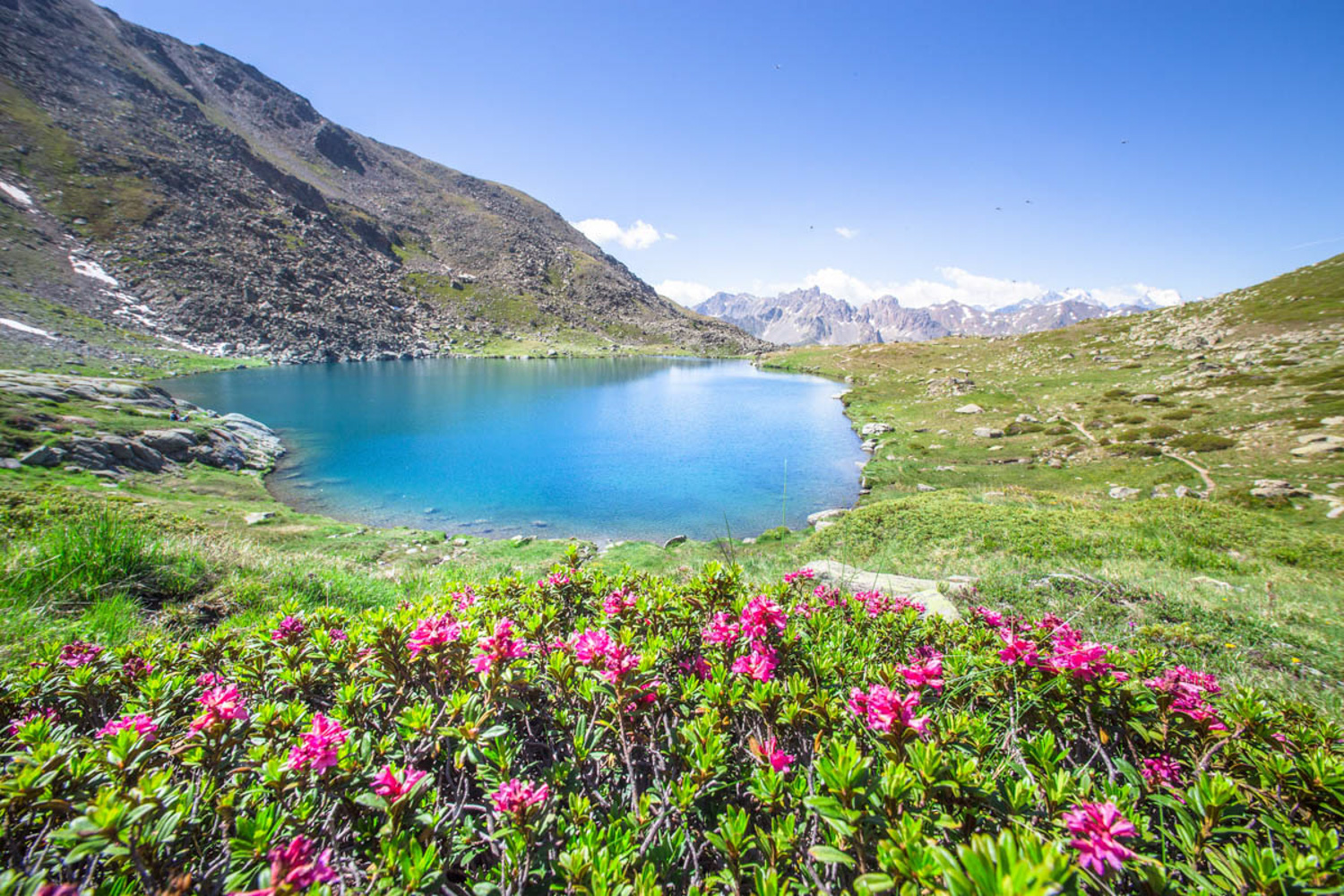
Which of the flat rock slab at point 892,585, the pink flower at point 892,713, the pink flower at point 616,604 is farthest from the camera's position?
the flat rock slab at point 892,585

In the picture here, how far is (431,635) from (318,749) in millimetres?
766

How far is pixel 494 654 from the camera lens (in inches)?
104

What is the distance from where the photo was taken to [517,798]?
194cm

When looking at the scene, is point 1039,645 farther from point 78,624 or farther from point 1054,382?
point 1054,382

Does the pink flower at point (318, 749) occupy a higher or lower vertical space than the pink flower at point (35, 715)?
higher

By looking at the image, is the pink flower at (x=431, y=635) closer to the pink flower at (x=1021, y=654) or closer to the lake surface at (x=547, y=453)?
the pink flower at (x=1021, y=654)

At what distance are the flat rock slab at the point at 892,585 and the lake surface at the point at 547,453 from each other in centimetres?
346

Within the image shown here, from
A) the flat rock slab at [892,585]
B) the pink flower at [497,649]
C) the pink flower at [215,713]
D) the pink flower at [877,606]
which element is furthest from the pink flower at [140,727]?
the flat rock slab at [892,585]

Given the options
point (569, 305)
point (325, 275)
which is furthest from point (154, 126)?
point (569, 305)

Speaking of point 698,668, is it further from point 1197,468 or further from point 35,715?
point 1197,468

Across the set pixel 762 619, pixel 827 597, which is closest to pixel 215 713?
pixel 762 619

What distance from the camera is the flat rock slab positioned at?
7234 millimetres

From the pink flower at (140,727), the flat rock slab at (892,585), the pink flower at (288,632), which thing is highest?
the pink flower at (140,727)

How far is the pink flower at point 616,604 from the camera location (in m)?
3.67
